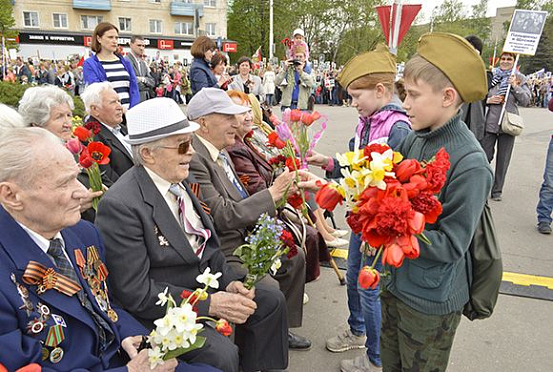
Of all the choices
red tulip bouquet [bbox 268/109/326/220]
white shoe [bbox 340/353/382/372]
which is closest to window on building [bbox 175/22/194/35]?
red tulip bouquet [bbox 268/109/326/220]

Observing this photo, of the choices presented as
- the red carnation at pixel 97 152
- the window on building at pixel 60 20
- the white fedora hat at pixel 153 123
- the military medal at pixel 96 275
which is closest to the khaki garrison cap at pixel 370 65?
the white fedora hat at pixel 153 123

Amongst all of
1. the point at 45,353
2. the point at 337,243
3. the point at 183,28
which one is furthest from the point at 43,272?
the point at 183,28

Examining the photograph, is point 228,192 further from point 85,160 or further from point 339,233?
point 339,233

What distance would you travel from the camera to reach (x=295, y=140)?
2844 millimetres

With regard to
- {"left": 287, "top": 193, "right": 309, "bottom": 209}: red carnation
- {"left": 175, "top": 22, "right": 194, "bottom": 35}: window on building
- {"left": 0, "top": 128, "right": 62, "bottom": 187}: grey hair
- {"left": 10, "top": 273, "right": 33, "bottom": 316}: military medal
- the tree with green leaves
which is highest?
{"left": 175, "top": 22, "right": 194, "bottom": 35}: window on building

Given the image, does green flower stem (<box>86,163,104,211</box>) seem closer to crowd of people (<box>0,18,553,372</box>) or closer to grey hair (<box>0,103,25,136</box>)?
crowd of people (<box>0,18,553,372</box>)

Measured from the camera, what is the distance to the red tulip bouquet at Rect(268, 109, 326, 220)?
277cm

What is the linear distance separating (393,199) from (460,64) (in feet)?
2.15

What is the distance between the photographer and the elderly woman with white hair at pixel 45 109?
2.98 m

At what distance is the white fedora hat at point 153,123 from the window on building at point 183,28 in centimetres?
4668

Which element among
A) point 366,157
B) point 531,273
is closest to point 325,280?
point 531,273

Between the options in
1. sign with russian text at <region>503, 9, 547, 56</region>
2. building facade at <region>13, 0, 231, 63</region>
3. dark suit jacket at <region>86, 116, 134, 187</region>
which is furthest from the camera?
building facade at <region>13, 0, 231, 63</region>

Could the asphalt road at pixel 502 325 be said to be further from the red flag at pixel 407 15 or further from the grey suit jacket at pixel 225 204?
the red flag at pixel 407 15

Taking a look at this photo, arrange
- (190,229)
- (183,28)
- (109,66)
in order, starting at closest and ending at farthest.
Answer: (190,229) < (109,66) < (183,28)
